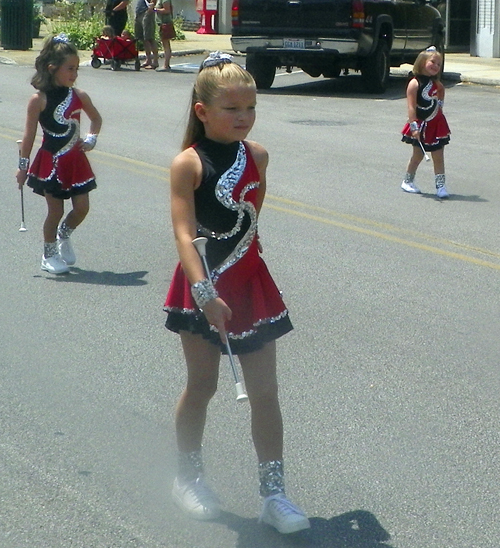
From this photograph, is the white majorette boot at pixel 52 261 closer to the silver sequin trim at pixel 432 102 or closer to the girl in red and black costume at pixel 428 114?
the girl in red and black costume at pixel 428 114

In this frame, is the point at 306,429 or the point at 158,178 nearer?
the point at 306,429

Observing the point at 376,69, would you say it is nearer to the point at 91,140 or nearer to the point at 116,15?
the point at 116,15

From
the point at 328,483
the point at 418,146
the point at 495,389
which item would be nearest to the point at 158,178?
the point at 418,146

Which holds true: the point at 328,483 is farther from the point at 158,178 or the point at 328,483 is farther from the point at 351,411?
the point at 158,178

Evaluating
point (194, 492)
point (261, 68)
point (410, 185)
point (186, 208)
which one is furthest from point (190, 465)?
point (261, 68)

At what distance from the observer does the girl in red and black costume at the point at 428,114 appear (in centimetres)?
1016

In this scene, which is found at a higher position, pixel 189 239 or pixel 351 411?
pixel 189 239

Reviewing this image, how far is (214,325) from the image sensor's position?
357 centimetres

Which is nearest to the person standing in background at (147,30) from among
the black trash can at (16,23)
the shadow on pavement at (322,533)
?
the black trash can at (16,23)

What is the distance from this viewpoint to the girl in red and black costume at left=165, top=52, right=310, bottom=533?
363 cm

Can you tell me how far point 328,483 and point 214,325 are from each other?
3.36 ft

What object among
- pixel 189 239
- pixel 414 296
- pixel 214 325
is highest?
pixel 189 239

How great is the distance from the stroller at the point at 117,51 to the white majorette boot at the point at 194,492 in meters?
20.4

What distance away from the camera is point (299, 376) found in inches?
215
